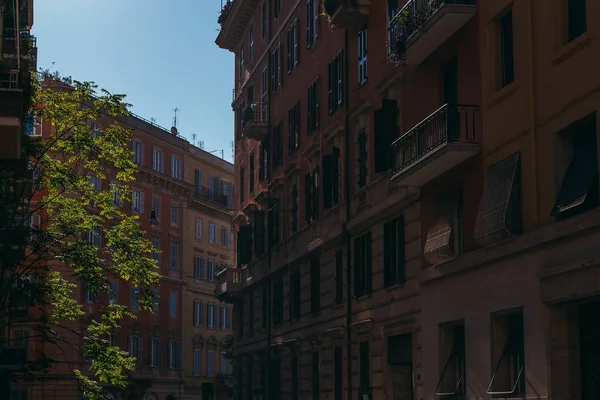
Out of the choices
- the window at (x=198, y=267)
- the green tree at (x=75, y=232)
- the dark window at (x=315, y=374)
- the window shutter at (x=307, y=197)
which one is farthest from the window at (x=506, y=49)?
the window at (x=198, y=267)

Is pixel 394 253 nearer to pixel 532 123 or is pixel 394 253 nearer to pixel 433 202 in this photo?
pixel 433 202

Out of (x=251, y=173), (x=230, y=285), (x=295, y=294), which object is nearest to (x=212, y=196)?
(x=230, y=285)

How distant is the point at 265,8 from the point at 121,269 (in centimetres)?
2078

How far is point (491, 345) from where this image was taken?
24031 mm

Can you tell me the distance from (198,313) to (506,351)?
67.9 m

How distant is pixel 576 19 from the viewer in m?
21.3

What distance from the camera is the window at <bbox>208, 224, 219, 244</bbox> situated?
93.8 metres

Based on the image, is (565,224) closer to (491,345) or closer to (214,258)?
(491,345)

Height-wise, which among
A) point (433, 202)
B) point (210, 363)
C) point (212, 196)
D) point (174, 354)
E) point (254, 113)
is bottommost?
point (210, 363)

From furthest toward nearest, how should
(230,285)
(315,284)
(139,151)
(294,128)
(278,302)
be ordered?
(139,151) → (230,285) → (278,302) → (294,128) → (315,284)

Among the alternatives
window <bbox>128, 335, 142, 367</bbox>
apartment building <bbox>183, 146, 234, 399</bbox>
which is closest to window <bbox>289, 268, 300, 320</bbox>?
window <bbox>128, 335, 142, 367</bbox>

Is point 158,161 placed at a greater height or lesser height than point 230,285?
greater

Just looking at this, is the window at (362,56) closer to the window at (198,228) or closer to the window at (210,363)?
the window at (198,228)

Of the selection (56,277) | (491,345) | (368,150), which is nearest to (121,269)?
(56,277)
